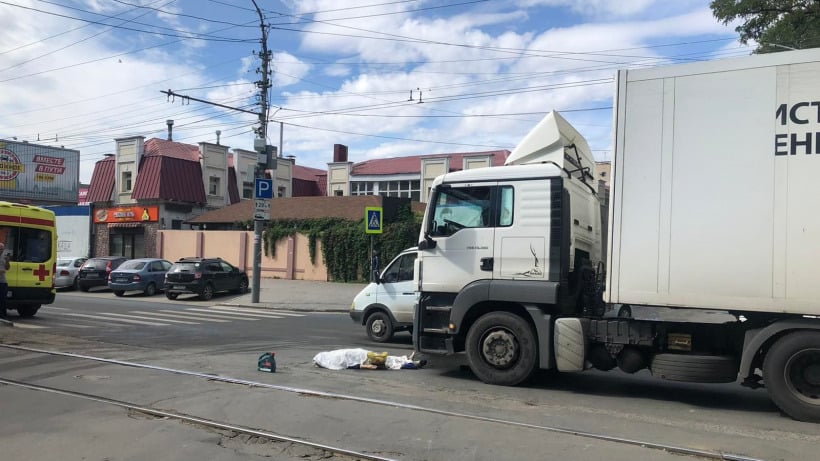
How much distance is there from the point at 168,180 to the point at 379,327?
29243mm

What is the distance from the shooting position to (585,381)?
847 cm

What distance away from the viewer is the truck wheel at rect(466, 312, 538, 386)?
761 cm

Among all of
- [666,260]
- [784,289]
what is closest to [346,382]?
[666,260]


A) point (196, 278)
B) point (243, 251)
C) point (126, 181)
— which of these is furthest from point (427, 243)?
point (126, 181)

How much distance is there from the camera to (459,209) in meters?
8.30

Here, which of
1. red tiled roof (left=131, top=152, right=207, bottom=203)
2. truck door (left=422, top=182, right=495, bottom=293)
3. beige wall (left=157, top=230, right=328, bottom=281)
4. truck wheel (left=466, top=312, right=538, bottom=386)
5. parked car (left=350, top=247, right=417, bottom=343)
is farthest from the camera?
red tiled roof (left=131, top=152, right=207, bottom=203)

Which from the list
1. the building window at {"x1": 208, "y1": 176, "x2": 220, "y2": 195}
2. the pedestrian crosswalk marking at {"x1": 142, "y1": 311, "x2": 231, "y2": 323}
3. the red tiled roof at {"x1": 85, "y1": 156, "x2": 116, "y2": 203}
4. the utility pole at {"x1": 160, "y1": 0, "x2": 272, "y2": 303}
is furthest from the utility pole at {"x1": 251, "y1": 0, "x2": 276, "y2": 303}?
the red tiled roof at {"x1": 85, "y1": 156, "x2": 116, "y2": 203}

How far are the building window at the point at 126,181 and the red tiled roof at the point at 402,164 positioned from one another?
16539 mm

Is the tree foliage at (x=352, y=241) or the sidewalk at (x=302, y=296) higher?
the tree foliage at (x=352, y=241)

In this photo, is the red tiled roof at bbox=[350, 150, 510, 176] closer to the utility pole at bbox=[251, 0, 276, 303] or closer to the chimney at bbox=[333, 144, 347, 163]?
the chimney at bbox=[333, 144, 347, 163]

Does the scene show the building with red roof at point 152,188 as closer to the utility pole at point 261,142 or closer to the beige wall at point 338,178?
the beige wall at point 338,178

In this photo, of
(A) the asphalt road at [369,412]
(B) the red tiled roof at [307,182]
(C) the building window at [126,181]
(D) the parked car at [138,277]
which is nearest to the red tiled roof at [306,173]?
(B) the red tiled roof at [307,182]

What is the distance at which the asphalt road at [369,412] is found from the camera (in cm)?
529

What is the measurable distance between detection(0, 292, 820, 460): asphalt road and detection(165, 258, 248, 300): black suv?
12.3 m
